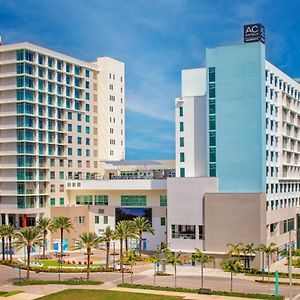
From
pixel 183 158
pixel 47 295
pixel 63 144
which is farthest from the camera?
pixel 63 144

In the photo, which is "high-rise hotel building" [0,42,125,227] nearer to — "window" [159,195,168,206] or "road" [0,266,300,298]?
"window" [159,195,168,206]

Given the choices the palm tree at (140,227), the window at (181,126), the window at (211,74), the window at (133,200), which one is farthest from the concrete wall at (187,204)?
the window at (133,200)

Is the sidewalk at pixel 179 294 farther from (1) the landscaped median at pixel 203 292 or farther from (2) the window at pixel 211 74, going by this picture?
(2) the window at pixel 211 74

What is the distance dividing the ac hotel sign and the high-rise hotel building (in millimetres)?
37781

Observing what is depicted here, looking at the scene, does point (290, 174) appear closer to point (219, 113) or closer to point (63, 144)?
point (219, 113)

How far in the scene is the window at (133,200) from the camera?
9975 cm

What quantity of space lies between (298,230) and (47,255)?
44.0m

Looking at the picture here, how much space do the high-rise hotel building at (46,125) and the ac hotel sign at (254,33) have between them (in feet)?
124

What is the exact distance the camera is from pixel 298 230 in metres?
99.1

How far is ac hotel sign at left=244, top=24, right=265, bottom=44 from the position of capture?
268 feet

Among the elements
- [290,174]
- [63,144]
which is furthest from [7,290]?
[290,174]

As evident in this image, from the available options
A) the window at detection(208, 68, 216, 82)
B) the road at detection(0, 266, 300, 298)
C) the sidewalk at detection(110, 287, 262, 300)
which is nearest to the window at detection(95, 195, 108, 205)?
the road at detection(0, 266, 300, 298)

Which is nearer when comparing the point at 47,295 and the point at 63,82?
the point at 47,295

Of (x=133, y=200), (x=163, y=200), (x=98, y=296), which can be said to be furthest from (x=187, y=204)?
(x=98, y=296)
